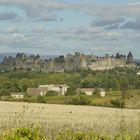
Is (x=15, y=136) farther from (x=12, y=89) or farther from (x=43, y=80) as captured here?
(x=43, y=80)

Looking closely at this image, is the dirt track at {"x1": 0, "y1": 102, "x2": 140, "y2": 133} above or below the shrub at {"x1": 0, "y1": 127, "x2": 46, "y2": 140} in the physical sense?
below

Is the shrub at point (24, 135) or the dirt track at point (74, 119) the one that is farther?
the dirt track at point (74, 119)

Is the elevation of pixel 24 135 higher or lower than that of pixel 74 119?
higher

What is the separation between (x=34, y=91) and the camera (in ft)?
356

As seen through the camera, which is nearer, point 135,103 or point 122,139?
point 122,139

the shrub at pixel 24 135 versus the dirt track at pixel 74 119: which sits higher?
the shrub at pixel 24 135

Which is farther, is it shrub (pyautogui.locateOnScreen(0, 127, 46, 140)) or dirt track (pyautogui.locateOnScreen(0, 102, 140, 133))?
dirt track (pyautogui.locateOnScreen(0, 102, 140, 133))

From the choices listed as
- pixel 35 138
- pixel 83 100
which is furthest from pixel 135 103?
pixel 83 100

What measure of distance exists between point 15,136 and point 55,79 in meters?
158

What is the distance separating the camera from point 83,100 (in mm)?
65125

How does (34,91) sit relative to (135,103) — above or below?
below

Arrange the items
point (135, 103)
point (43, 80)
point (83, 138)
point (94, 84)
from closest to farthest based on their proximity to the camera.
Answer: point (83, 138), point (135, 103), point (94, 84), point (43, 80)

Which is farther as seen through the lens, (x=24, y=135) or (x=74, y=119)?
(x=74, y=119)

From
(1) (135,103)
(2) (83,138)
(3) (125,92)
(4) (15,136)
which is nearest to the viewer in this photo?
(4) (15,136)
